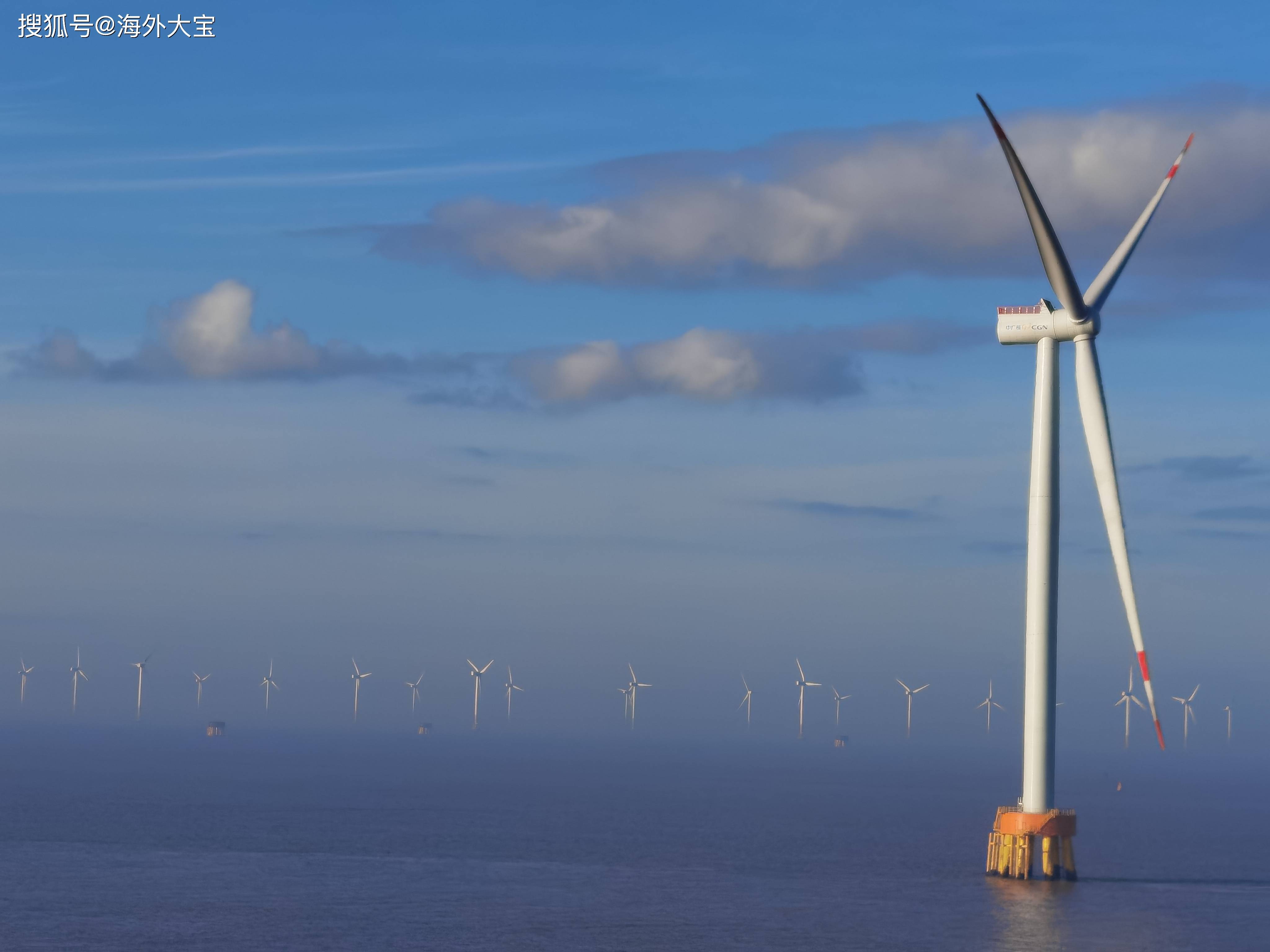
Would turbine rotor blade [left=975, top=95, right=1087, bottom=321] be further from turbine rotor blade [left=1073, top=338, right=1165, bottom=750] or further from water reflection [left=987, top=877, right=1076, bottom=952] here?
water reflection [left=987, top=877, right=1076, bottom=952]

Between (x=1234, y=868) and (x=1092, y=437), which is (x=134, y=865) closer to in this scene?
(x=1092, y=437)

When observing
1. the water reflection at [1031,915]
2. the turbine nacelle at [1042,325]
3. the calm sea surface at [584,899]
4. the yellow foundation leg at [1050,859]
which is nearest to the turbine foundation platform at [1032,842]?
the yellow foundation leg at [1050,859]

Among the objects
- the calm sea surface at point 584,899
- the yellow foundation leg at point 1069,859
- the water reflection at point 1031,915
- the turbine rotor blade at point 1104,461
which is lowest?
the calm sea surface at point 584,899

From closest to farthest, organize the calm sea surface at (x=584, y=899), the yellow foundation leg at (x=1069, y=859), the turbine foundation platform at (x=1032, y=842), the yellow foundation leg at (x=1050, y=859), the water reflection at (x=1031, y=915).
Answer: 1. the water reflection at (x=1031, y=915)
2. the calm sea surface at (x=584, y=899)
3. the turbine foundation platform at (x=1032, y=842)
4. the yellow foundation leg at (x=1050, y=859)
5. the yellow foundation leg at (x=1069, y=859)

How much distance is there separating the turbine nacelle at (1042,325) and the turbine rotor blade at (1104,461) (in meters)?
1.12

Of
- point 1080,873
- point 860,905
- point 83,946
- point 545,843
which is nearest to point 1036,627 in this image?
point 860,905

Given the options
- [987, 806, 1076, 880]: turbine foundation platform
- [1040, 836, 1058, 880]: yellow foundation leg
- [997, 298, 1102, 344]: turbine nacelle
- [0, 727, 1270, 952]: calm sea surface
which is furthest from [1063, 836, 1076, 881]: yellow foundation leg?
[997, 298, 1102, 344]: turbine nacelle

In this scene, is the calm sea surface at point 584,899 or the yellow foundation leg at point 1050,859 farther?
the yellow foundation leg at point 1050,859

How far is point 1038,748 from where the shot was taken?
409ft

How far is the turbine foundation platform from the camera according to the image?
130 metres

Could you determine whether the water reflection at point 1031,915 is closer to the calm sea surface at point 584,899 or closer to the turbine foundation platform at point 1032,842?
the calm sea surface at point 584,899

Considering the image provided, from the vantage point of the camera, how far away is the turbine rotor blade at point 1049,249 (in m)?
118

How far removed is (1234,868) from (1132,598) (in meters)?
81.8

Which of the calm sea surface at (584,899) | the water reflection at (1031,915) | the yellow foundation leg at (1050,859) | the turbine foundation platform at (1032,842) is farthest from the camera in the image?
the yellow foundation leg at (1050,859)
